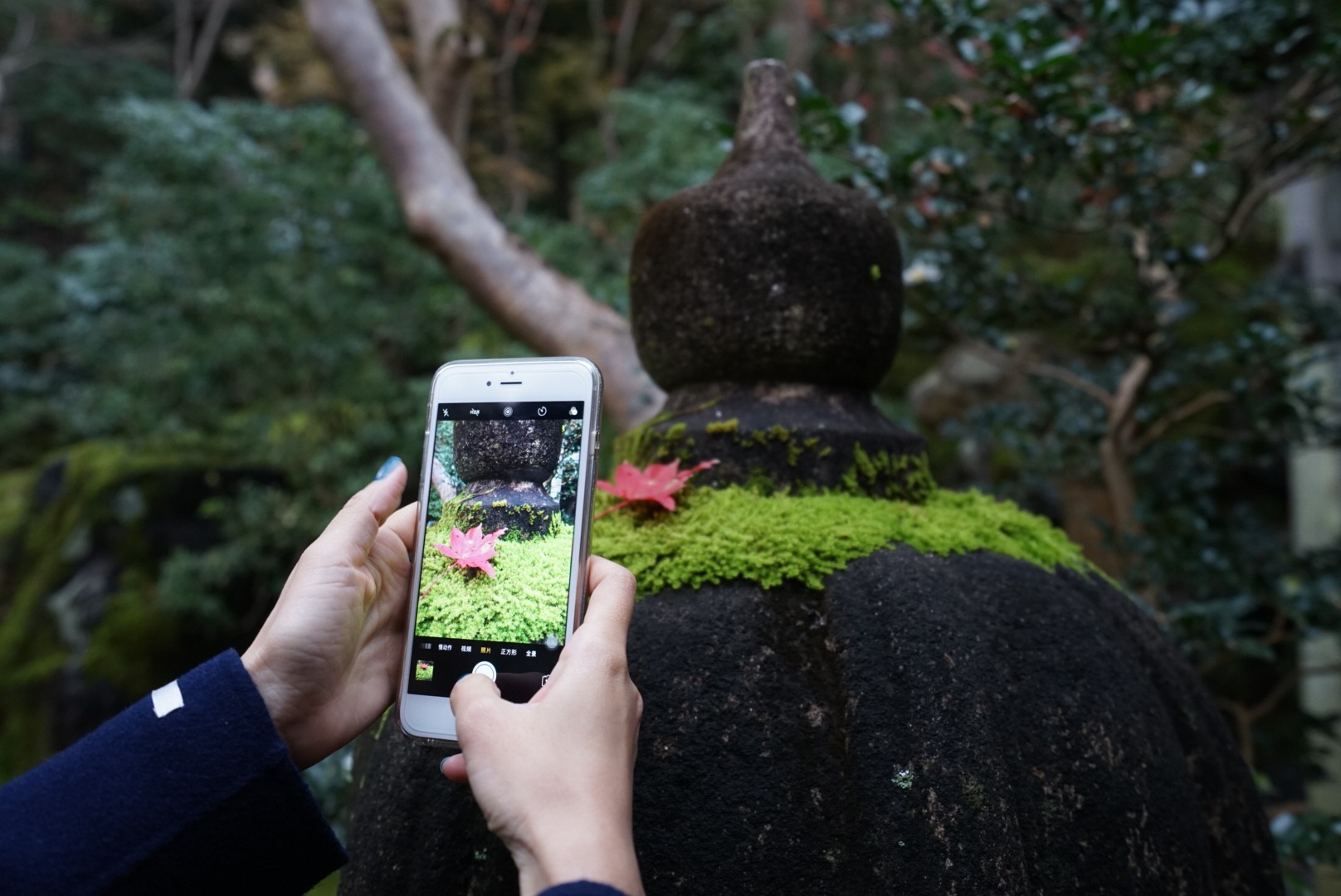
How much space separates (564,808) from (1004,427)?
2.42 m

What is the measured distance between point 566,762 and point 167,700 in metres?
0.44

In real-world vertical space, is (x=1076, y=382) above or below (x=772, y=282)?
below

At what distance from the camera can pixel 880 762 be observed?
938 mm

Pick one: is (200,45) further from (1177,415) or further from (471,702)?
(471,702)

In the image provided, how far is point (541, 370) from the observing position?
40.6 inches

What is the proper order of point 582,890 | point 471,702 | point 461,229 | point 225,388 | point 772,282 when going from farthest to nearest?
1. point 225,388
2. point 461,229
3. point 772,282
4. point 471,702
5. point 582,890

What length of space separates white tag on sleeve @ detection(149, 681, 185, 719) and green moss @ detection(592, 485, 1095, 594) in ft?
1.74

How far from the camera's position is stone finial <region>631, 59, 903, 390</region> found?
1.31 meters

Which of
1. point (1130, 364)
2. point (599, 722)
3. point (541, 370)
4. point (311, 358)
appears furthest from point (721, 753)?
point (311, 358)

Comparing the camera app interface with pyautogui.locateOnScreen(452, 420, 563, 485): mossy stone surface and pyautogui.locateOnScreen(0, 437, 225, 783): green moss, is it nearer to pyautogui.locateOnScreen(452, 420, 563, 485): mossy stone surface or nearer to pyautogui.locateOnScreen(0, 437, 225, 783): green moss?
pyautogui.locateOnScreen(452, 420, 563, 485): mossy stone surface

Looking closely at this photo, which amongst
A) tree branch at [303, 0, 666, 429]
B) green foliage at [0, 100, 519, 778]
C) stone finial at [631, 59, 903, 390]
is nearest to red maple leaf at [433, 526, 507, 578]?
stone finial at [631, 59, 903, 390]

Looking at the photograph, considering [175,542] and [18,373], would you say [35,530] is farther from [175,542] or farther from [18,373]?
[18,373]

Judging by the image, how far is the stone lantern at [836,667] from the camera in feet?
3.04

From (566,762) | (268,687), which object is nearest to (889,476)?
(566,762)
